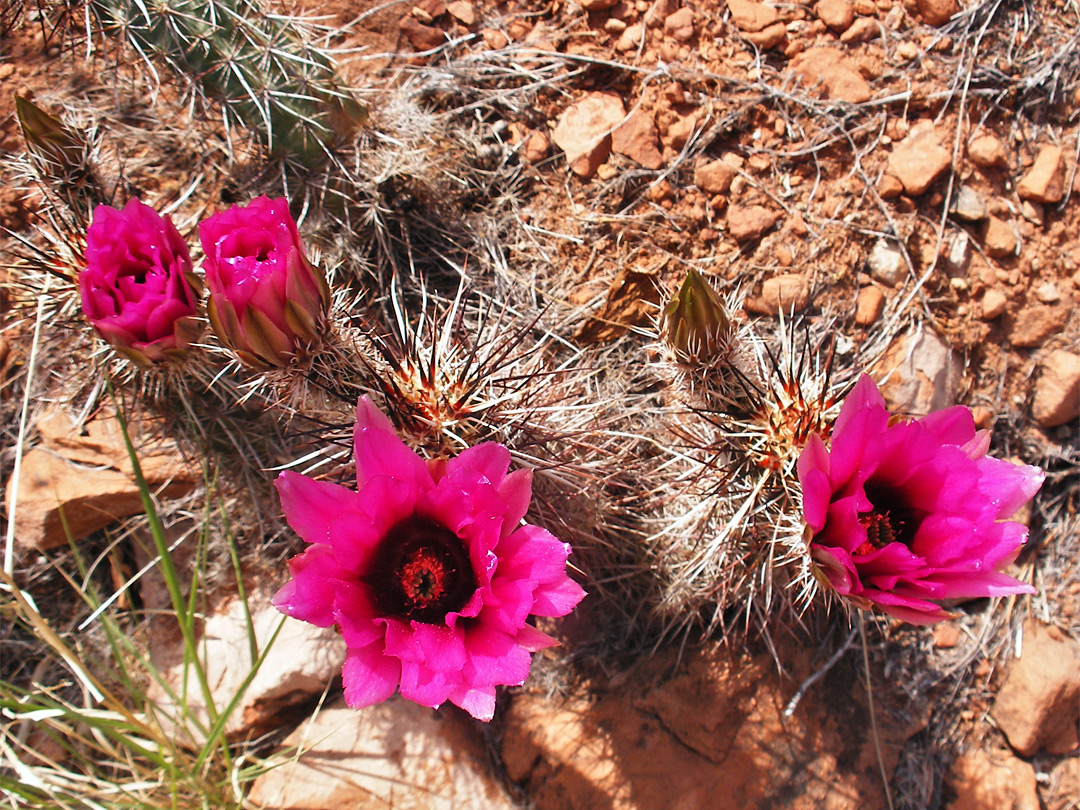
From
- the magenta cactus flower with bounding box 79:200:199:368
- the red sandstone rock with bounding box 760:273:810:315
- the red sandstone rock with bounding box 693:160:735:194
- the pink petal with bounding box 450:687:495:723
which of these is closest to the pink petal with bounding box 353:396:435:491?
the pink petal with bounding box 450:687:495:723

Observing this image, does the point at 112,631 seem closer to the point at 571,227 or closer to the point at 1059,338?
the point at 571,227

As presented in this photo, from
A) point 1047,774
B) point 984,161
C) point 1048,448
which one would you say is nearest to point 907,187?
point 984,161

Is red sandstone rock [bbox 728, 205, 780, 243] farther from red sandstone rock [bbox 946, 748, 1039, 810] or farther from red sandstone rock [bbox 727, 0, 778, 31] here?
red sandstone rock [bbox 946, 748, 1039, 810]

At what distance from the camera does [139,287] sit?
4.64 feet

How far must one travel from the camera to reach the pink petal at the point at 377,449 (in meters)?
1.25

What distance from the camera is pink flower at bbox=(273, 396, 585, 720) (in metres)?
1.22

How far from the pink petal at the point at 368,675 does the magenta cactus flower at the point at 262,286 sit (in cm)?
51

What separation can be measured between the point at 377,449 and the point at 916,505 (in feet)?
3.11

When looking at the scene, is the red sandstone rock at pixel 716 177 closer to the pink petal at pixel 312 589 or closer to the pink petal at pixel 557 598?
the pink petal at pixel 557 598

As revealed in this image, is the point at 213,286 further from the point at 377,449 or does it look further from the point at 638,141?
the point at 638,141

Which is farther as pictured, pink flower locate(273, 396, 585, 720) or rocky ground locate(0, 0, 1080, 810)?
rocky ground locate(0, 0, 1080, 810)

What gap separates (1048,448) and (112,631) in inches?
112

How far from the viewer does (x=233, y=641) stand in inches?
92.8

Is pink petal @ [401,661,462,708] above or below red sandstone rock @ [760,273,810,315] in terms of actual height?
below
